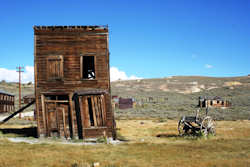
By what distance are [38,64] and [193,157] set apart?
37.9ft

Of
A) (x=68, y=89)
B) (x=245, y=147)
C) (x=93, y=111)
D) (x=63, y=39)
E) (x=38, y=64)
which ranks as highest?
(x=63, y=39)

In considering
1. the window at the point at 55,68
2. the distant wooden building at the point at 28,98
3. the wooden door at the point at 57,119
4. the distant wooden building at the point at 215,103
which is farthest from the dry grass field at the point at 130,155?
the distant wooden building at the point at 28,98

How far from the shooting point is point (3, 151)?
38.9ft

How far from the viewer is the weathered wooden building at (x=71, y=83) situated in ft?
53.9

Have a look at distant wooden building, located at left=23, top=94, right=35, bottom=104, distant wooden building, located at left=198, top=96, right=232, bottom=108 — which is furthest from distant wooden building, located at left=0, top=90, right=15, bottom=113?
distant wooden building, located at left=198, top=96, right=232, bottom=108

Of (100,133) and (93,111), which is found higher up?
(93,111)

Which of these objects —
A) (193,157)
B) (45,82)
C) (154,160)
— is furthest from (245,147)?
(45,82)

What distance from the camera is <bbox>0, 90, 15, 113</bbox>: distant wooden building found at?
45438mm

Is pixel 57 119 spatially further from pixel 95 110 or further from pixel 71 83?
pixel 95 110

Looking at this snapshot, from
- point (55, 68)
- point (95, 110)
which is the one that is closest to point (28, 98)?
point (55, 68)

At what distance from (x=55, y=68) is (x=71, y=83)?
4.82ft

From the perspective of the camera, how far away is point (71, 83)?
1695 centimetres

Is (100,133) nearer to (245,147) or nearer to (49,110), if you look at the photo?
(49,110)

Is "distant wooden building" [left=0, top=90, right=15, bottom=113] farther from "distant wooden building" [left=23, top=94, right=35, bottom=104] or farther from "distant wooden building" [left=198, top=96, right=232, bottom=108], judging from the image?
"distant wooden building" [left=198, top=96, right=232, bottom=108]
